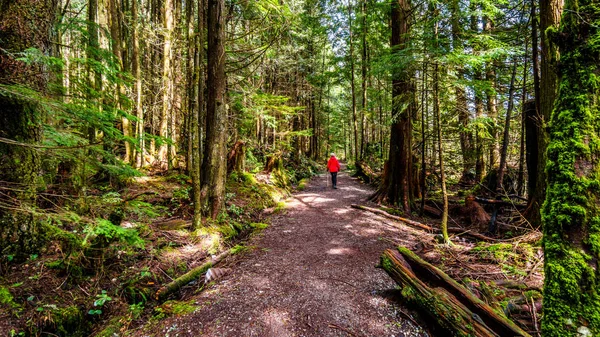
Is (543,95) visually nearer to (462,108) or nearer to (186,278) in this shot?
(462,108)

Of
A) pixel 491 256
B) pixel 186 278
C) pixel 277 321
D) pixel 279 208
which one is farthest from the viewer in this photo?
pixel 279 208

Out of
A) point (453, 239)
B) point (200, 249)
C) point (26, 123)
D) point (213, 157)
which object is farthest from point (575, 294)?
point (213, 157)

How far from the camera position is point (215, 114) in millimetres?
6723

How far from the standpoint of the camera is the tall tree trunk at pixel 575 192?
165 cm

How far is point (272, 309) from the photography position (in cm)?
350

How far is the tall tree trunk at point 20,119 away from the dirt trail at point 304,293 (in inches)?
99.1

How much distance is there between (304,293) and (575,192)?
344cm

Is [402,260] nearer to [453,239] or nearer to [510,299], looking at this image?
[510,299]

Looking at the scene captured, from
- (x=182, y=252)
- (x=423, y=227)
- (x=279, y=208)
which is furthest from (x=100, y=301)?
(x=423, y=227)

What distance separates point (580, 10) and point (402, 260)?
11.3ft

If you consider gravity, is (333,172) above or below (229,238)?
above

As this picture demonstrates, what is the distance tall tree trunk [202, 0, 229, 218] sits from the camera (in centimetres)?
659

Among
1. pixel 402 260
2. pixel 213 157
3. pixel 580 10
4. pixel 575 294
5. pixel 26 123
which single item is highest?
pixel 580 10

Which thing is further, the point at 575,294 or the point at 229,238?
the point at 229,238
